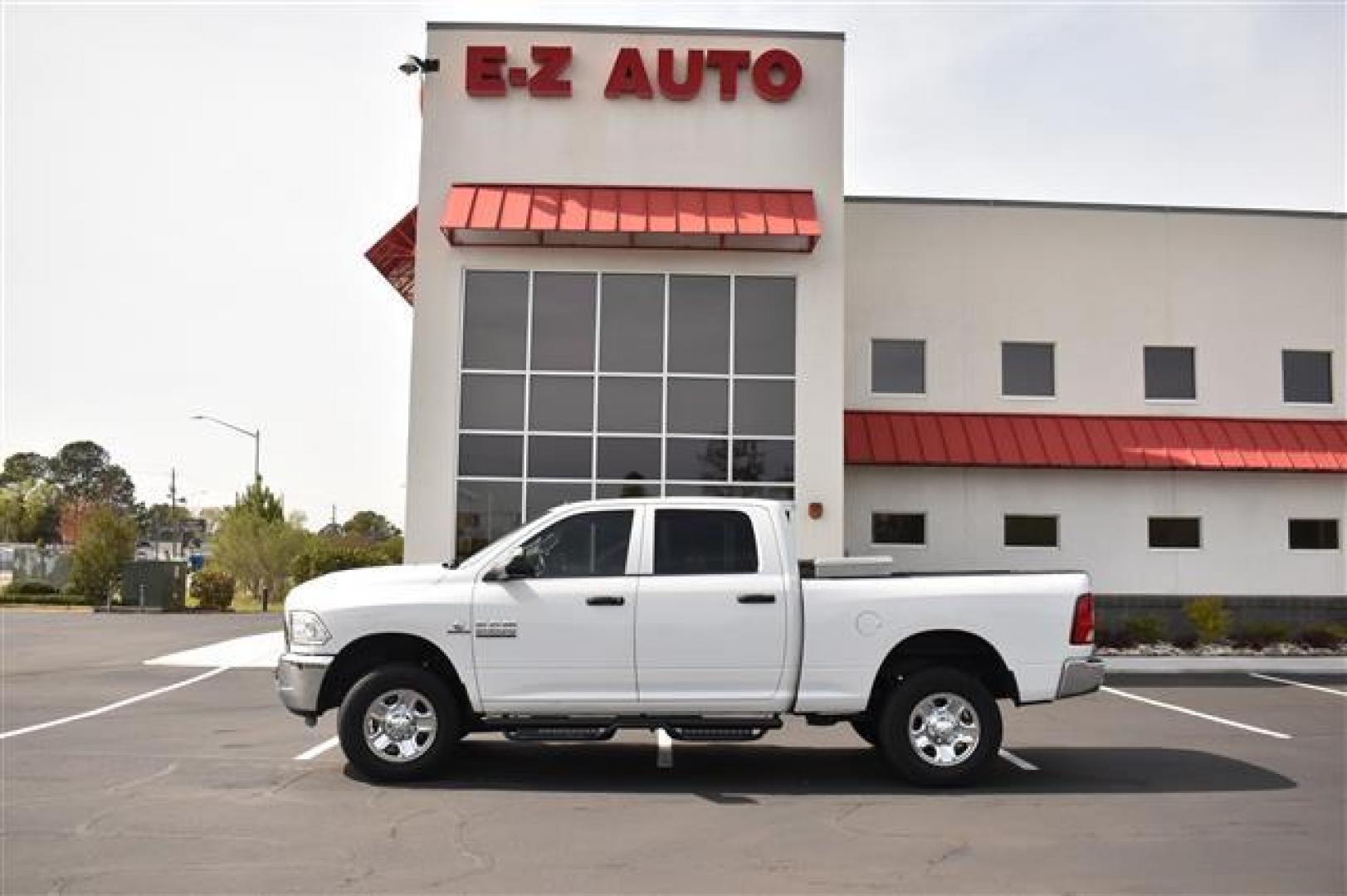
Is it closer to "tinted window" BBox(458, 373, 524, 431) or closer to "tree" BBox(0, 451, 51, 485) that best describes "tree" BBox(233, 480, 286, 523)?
"tinted window" BBox(458, 373, 524, 431)

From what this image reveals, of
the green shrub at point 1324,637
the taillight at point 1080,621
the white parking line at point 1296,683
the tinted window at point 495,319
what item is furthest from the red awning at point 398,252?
the green shrub at point 1324,637

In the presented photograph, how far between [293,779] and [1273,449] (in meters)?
18.5

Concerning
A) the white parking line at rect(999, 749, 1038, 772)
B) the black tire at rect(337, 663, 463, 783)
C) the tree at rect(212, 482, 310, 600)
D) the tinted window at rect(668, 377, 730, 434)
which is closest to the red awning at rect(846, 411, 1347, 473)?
the tinted window at rect(668, 377, 730, 434)

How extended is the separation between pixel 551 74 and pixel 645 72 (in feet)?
4.73

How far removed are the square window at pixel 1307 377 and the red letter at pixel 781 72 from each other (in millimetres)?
11237

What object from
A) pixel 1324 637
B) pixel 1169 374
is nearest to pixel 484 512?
pixel 1169 374

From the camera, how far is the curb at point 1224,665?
674 inches

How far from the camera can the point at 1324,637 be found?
61.1 ft

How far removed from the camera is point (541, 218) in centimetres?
1680

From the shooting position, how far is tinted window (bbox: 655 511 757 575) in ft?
27.9

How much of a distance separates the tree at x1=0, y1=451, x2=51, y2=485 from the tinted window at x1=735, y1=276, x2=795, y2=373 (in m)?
138

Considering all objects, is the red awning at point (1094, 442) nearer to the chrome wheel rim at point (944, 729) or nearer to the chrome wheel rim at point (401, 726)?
the chrome wheel rim at point (944, 729)

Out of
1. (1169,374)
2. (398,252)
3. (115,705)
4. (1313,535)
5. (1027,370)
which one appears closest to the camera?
(115,705)

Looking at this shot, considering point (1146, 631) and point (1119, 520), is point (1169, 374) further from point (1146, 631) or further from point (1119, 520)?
point (1146, 631)
